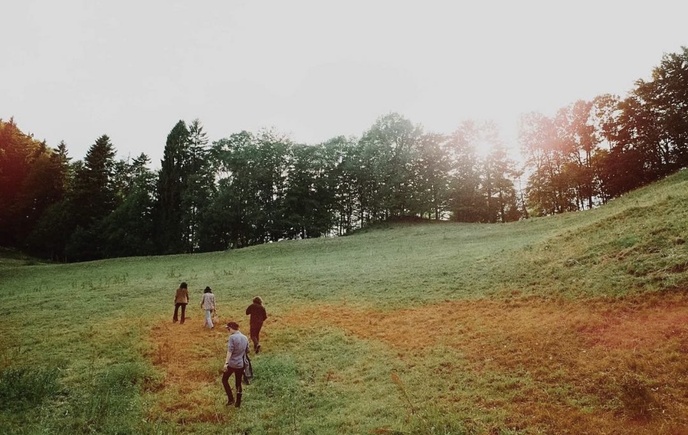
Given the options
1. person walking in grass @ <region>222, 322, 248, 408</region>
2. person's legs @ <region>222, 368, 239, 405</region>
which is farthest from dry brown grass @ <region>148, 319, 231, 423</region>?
person walking in grass @ <region>222, 322, 248, 408</region>

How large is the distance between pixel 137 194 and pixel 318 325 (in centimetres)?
5772

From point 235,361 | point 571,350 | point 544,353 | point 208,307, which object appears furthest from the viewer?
point 208,307

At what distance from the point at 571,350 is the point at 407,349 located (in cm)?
535

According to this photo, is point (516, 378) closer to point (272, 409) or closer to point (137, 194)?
point (272, 409)

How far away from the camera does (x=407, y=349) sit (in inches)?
610

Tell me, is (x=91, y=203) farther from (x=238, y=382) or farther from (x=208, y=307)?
(x=238, y=382)

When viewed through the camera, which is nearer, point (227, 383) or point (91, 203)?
point (227, 383)

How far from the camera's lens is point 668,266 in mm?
16812

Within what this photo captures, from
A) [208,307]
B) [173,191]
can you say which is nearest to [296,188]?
[173,191]

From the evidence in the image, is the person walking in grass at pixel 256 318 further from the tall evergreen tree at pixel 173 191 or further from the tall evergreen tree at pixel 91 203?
the tall evergreen tree at pixel 91 203

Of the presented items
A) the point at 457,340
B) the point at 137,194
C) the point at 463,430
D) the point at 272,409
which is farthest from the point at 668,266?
the point at 137,194

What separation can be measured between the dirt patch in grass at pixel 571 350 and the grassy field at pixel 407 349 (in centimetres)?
6

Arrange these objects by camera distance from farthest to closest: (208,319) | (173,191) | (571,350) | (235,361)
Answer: (173,191) → (208,319) → (571,350) → (235,361)

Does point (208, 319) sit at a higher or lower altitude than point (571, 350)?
higher
